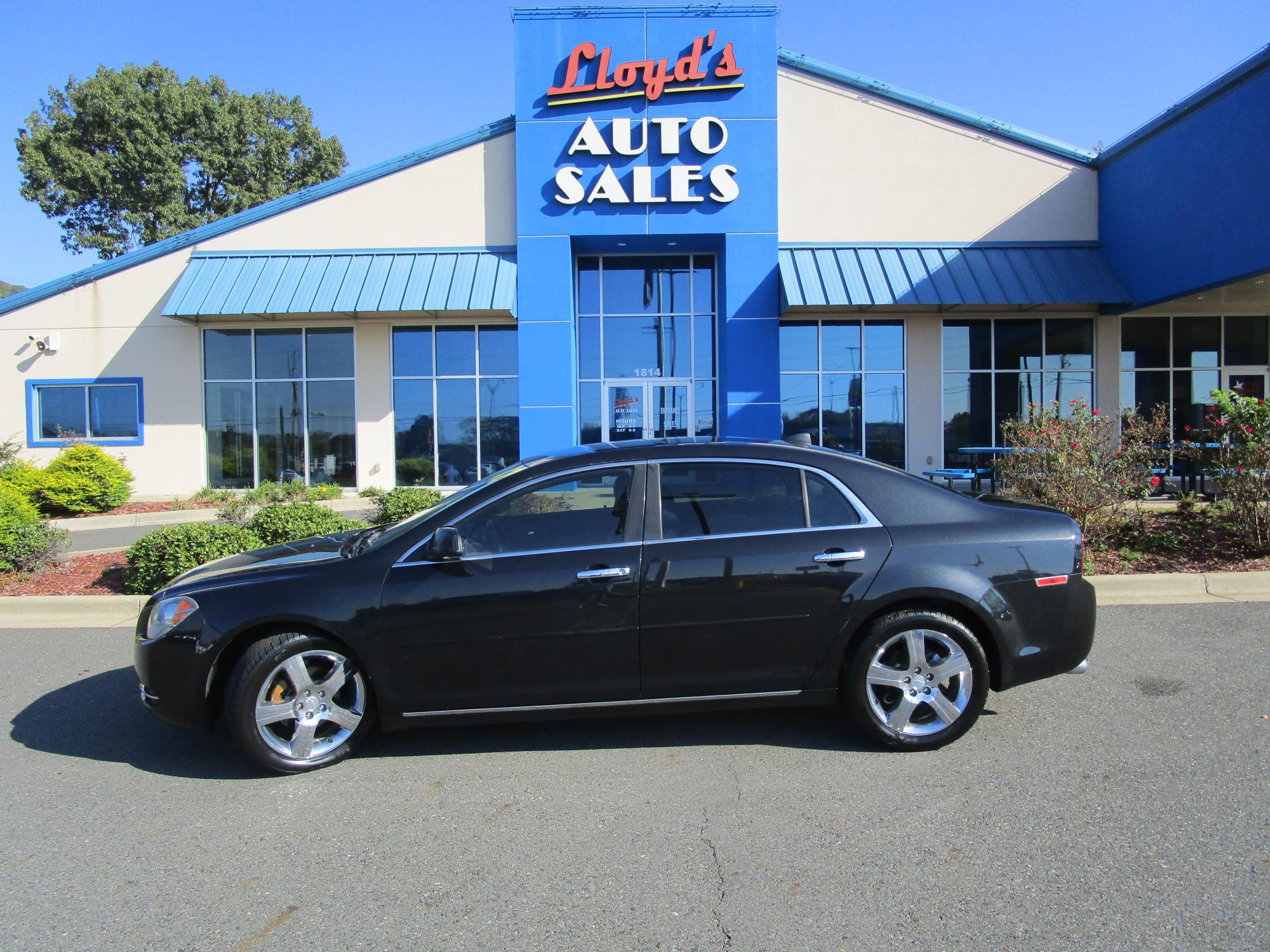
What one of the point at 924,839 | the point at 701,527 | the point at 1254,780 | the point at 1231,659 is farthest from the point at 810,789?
the point at 1231,659

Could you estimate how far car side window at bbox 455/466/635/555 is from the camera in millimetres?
4008

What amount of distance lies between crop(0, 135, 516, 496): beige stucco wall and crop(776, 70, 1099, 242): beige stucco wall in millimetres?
5945

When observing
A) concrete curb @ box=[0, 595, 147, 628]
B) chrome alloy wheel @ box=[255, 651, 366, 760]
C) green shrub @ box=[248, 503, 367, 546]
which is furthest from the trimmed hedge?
chrome alloy wheel @ box=[255, 651, 366, 760]

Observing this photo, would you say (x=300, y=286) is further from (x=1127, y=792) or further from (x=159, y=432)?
(x=1127, y=792)

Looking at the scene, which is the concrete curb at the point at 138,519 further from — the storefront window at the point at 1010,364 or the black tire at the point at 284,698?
the storefront window at the point at 1010,364

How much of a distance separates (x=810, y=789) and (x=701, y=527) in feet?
4.34

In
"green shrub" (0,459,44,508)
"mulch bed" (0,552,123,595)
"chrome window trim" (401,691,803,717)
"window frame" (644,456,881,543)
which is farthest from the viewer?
"green shrub" (0,459,44,508)

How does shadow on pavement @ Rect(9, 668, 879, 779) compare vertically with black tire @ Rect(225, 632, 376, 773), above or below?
below

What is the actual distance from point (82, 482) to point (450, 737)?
45.7 feet

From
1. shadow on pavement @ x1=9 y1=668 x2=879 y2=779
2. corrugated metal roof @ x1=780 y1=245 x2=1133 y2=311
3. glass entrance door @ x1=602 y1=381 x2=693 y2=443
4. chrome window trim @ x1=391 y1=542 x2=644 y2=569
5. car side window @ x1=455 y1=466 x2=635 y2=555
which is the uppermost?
corrugated metal roof @ x1=780 y1=245 x2=1133 y2=311

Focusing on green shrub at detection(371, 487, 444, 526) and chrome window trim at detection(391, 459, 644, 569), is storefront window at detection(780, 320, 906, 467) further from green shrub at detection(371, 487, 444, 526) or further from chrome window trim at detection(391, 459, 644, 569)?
chrome window trim at detection(391, 459, 644, 569)

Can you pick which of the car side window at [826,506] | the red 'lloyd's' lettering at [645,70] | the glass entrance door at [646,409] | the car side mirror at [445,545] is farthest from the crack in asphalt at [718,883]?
the red 'lloyd's' lettering at [645,70]

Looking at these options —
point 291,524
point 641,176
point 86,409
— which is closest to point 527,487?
point 291,524

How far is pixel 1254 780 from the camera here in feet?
11.8
